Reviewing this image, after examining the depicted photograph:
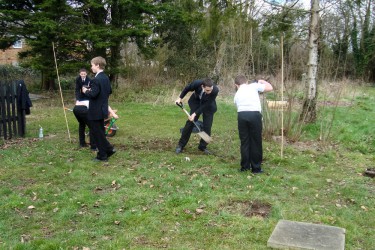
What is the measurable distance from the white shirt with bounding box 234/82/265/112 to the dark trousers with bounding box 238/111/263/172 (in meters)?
0.09

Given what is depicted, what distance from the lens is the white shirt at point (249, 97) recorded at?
21.9 feet

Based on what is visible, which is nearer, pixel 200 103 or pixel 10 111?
pixel 200 103

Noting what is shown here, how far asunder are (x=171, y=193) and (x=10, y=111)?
5968mm

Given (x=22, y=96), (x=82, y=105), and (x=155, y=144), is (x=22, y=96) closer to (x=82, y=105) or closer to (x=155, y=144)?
(x=82, y=105)

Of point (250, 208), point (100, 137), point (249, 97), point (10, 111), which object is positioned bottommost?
point (250, 208)

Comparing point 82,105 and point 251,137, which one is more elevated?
point 82,105

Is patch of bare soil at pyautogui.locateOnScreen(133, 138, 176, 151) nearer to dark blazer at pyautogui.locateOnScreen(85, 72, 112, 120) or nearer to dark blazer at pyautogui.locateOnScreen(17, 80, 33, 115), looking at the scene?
dark blazer at pyautogui.locateOnScreen(85, 72, 112, 120)

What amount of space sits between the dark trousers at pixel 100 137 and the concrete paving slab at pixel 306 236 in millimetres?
3902

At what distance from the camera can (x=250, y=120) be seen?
21.8ft

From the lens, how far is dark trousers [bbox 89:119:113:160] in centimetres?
723

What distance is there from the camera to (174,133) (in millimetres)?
10617

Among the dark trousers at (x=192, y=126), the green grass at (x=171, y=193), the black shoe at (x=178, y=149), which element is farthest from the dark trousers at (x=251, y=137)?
the black shoe at (x=178, y=149)

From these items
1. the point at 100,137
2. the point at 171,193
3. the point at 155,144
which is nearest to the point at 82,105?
the point at 100,137

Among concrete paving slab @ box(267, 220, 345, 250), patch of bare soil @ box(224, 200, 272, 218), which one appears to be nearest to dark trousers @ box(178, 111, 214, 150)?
patch of bare soil @ box(224, 200, 272, 218)
